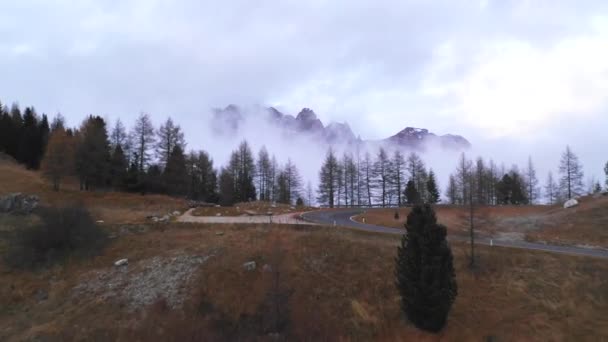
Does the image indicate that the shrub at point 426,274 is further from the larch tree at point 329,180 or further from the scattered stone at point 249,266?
the larch tree at point 329,180

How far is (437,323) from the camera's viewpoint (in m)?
17.9

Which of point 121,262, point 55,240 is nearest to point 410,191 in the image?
point 121,262

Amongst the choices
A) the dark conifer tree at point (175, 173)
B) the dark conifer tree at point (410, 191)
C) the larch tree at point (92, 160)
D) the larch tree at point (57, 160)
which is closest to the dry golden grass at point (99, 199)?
the larch tree at point (57, 160)

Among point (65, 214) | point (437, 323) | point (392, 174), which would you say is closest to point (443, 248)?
point (437, 323)

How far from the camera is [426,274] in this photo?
58.0 feet

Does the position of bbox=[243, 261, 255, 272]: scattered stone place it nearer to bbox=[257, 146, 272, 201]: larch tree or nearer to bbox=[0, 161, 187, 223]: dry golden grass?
bbox=[0, 161, 187, 223]: dry golden grass

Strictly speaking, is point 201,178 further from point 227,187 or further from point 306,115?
point 306,115

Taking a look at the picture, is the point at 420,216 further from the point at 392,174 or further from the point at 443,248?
the point at 392,174

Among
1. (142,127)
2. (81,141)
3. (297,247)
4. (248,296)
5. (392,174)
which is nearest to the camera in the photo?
(248,296)

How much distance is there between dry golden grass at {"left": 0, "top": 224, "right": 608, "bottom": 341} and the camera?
17.9 meters

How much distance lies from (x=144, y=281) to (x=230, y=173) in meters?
47.4

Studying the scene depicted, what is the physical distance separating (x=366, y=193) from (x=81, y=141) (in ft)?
163

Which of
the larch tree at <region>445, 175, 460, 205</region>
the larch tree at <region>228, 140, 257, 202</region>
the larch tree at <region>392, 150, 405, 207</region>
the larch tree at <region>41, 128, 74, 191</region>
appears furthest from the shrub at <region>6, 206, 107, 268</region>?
the larch tree at <region>445, 175, 460, 205</region>

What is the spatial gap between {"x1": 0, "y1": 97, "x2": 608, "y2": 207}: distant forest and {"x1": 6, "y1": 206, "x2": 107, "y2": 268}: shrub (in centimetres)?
2662
